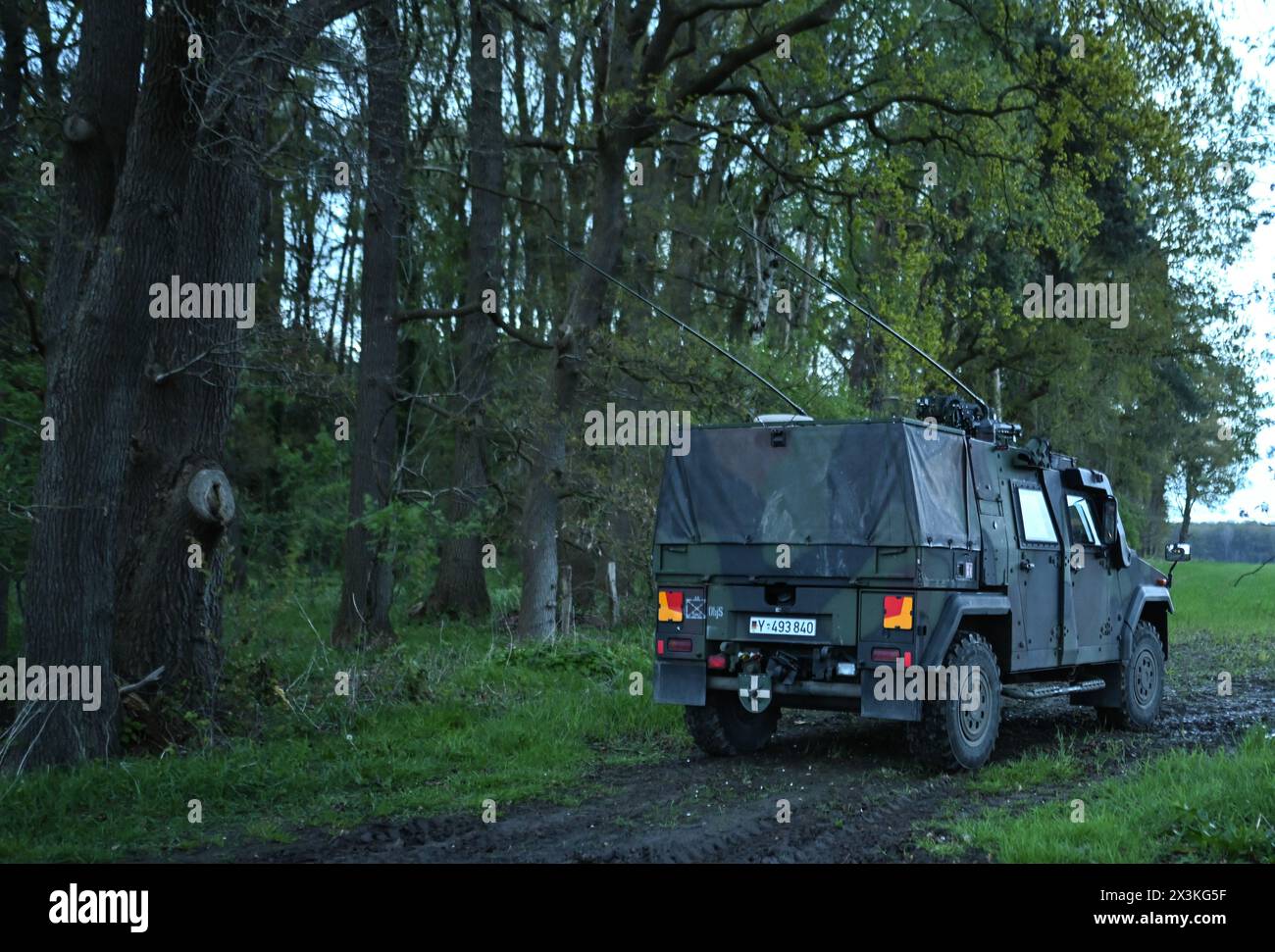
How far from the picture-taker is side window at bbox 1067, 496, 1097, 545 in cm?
1206

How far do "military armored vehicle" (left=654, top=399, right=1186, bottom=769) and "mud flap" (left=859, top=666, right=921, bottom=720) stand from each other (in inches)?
0.7

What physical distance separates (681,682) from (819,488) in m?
1.99

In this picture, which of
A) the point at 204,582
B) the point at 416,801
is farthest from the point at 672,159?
the point at 416,801

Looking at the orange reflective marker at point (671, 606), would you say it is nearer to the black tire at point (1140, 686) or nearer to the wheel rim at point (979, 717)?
the wheel rim at point (979, 717)

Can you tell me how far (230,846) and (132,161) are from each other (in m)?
5.61

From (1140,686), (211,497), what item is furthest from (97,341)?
(1140,686)

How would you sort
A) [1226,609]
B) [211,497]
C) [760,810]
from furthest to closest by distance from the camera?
[1226,609]
[211,497]
[760,810]

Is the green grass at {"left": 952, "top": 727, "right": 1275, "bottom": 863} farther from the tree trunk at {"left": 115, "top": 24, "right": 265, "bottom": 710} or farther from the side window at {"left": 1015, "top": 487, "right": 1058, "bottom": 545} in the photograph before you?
the tree trunk at {"left": 115, "top": 24, "right": 265, "bottom": 710}

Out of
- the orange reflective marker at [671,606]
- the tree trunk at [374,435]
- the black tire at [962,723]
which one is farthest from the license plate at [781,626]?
the tree trunk at [374,435]

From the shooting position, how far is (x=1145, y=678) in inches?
506

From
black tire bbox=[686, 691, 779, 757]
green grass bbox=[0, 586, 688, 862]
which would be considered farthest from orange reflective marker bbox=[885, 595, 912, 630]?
green grass bbox=[0, 586, 688, 862]

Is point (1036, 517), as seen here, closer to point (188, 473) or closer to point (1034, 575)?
point (1034, 575)

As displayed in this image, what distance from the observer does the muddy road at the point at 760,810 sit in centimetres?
753
